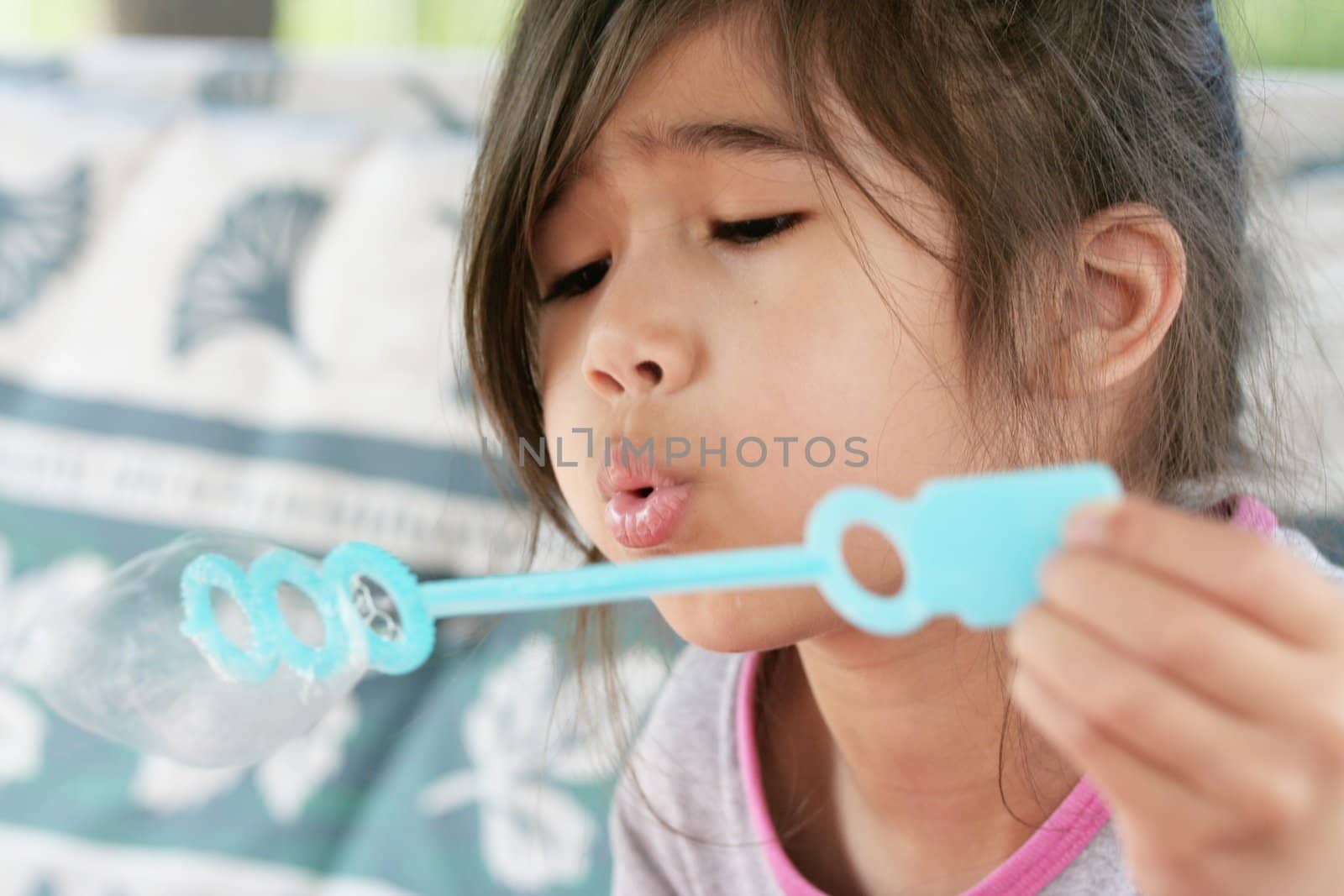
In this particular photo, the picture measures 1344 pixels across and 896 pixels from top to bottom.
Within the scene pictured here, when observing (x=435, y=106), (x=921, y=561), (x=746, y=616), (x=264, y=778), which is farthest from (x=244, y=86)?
(x=921, y=561)

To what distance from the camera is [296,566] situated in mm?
561

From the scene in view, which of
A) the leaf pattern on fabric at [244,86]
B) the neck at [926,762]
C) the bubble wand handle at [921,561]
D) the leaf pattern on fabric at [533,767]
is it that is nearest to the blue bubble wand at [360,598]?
the bubble wand handle at [921,561]

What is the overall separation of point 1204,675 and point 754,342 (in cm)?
28

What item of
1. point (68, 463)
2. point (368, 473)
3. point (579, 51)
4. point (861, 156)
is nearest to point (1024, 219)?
point (861, 156)

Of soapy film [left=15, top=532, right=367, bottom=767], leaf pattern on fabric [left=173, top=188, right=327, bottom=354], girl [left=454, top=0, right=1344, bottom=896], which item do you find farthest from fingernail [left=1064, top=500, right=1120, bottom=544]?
leaf pattern on fabric [left=173, top=188, right=327, bottom=354]

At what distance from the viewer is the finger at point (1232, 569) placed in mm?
339

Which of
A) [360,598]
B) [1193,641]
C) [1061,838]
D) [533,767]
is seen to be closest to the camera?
[1193,641]

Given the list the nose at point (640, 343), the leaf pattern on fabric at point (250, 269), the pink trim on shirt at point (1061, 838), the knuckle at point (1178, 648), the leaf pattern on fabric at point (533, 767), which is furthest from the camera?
the leaf pattern on fabric at point (250, 269)

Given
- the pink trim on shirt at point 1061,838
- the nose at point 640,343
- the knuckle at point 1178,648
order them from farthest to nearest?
1. the pink trim on shirt at point 1061,838
2. the nose at point 640,343
3. the knuckle at point 1178,648

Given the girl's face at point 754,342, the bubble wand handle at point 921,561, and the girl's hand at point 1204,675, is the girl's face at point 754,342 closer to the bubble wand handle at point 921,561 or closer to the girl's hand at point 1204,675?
the bubble wand handle at point 921,561

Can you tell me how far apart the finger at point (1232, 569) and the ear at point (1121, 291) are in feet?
0.97

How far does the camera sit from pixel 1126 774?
0.35 meters

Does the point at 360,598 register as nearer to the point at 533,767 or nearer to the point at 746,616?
the point at 746,616

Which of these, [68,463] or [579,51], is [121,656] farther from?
[68,463]
